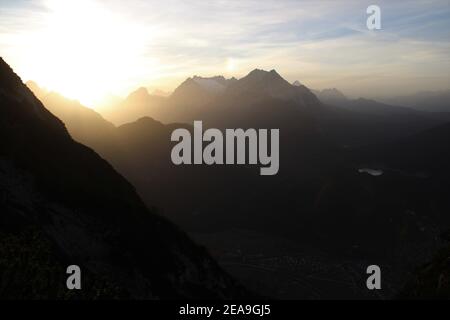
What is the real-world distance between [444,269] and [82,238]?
2241 inches

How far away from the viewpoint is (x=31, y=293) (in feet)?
177

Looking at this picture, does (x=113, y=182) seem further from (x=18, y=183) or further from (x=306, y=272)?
(x=306, y=272)

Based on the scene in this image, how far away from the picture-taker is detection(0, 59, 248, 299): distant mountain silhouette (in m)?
59.1

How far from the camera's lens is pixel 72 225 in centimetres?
6994

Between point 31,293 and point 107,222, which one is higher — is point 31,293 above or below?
below

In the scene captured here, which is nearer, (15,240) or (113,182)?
(15,240)

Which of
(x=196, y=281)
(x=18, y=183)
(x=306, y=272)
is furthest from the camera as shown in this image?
(x=306, y=272)

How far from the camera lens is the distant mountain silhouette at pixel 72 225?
59125mm
